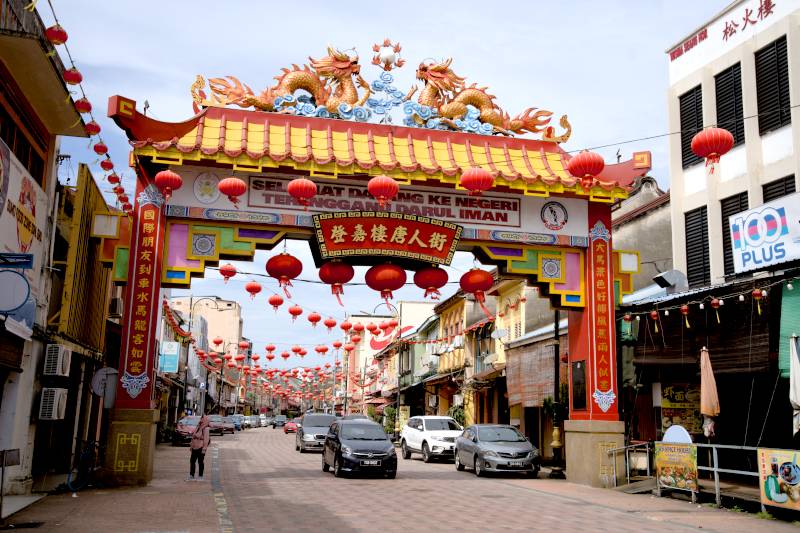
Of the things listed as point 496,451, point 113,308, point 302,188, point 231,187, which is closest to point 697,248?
point 496,451

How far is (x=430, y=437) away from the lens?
2856cm

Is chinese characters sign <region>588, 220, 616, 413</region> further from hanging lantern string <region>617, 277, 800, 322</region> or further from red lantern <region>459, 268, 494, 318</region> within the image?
red lantern <region>459, 268, 494, 318</region>

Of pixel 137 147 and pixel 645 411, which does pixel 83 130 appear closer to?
pixel 137 147

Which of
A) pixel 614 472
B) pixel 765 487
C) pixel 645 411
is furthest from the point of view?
pixel 645 411

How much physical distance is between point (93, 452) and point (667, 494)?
12.4 metres

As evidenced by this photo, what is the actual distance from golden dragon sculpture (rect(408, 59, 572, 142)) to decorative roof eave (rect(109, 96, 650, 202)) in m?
0.34

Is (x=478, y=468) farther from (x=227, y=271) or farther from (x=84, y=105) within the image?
(x=84, y=105)

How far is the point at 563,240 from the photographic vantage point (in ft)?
63.5

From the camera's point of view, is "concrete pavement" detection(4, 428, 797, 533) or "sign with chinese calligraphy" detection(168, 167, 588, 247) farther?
"sign with chinese calligraphy" detection(168, 167, 588, 247)

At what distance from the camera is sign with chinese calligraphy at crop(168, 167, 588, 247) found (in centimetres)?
1773

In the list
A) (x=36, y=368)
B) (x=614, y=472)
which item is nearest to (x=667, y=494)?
(x=614, y=472)

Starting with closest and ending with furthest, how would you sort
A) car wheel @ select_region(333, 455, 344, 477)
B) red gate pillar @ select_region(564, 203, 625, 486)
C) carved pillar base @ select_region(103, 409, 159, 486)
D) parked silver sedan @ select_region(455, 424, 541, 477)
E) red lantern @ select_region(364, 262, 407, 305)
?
carved pillar base @ select_region(103, 409, 159, 486) → red lantern @ select_region(364, 262, 407, 305) → red gate pillar @ select_region(564, 203, 625, 486) → car wheel @ select_region(333, 455, 344, 477) → parked silver sedan @ select_region(455, 424, 541, 477)

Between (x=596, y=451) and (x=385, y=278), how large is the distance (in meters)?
6.67

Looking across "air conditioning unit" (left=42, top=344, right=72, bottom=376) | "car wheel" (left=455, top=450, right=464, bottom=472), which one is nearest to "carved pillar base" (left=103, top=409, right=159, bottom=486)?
"air conditioning unit" (left=42, top=344, right=72, bottom=376)
